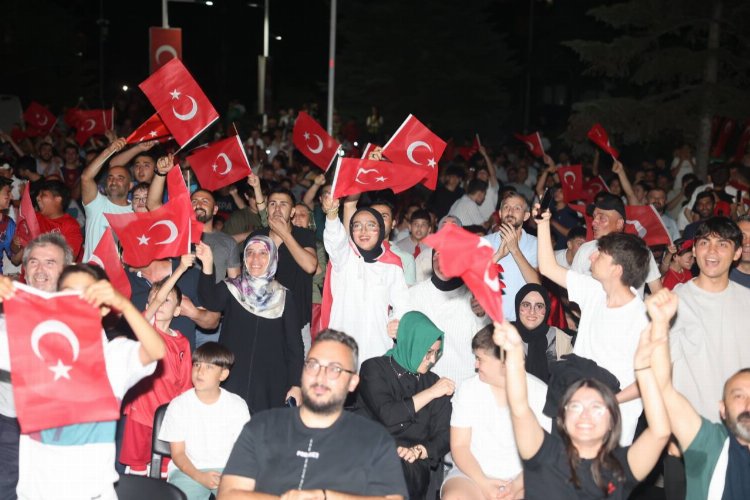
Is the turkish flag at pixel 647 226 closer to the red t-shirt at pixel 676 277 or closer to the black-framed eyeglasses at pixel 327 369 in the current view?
the red t-shirt at pixel 676 277

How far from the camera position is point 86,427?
4520 mm

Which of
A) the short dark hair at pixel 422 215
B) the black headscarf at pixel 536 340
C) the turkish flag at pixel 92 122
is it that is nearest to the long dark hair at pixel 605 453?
the black headscarf at pixel 536 340

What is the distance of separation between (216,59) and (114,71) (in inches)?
230

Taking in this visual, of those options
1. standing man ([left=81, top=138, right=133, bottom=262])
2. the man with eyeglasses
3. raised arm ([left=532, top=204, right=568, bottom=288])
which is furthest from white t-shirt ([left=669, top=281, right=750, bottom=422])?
standing man ([left=81, top=138, right=133, bottom=262])

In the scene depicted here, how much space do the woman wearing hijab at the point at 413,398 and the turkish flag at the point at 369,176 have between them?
68.7 inches

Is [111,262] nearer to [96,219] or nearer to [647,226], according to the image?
[96,219]

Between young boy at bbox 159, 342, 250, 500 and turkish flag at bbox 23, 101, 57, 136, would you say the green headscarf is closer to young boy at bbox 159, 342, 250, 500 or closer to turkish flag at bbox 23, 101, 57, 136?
young boy at bbox 159, 342, 250, 500

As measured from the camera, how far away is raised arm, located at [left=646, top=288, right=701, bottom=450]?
15.0ft

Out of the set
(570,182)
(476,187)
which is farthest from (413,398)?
(570,182)

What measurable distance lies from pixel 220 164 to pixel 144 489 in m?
5.98

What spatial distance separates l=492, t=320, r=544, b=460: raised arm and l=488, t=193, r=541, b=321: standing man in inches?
111

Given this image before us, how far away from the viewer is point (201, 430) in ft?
20.0

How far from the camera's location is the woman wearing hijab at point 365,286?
7414 mm

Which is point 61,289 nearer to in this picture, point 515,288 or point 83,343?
point 83,343
